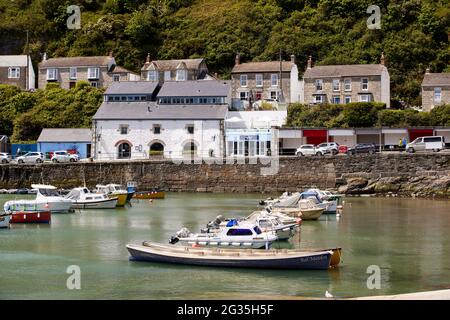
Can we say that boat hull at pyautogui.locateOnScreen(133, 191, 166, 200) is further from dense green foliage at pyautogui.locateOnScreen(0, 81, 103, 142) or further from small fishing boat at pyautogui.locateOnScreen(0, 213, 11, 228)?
dense green foliage at pyautogui.locateOnScreen(0, 81, 103, 142)

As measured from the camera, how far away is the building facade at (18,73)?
80188 mm

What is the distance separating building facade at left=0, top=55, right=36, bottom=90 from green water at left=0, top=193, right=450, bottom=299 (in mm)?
38411

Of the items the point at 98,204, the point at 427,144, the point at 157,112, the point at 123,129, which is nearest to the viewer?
the point at 98,204

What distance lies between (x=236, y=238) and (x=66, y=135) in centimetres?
4168

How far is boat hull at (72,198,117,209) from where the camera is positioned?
150ft

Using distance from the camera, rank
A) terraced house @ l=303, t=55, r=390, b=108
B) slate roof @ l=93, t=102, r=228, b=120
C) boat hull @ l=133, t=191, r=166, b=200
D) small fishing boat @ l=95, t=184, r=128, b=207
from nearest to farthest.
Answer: small fishing boat @ l=95, t=184, r=128, b=207 < boat hull @ l=133, t=191, r=166, b=200 < slate roof @ l=93, t=102, r=228, b=120 < terraced house @ l=303, t=55, r=390, b=108

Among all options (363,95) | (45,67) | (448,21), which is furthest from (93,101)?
(448,21)

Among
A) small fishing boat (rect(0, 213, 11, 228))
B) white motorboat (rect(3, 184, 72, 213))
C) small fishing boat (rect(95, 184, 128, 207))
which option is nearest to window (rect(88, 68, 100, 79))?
small fishing boat (rect(95, 184, 128, 207))

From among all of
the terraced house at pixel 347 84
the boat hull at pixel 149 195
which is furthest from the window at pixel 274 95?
the boat hull at pixel 149 195

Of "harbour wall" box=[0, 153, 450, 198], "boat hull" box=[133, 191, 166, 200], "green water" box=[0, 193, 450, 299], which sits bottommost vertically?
"green water" box=[0, 193, 450, 299]

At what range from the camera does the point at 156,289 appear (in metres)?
22.7

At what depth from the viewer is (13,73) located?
80562mm

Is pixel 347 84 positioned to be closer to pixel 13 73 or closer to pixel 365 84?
pixel 365 84

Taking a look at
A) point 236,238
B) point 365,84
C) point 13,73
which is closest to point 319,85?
point 365,84
